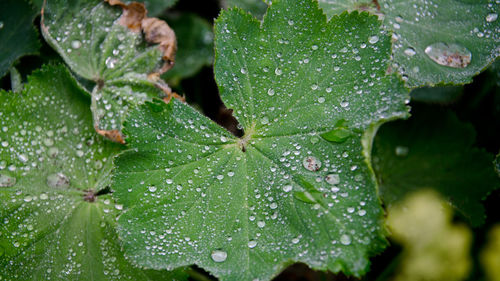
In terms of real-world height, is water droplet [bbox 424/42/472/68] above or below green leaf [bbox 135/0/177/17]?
above

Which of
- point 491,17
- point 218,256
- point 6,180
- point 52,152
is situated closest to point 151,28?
point 52,152

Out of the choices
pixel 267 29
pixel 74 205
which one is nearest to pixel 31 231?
pixel 74 205

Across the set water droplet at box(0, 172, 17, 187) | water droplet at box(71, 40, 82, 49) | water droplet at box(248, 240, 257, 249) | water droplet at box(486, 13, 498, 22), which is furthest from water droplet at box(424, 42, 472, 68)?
water droplet at box(0, 172, 17, 187)

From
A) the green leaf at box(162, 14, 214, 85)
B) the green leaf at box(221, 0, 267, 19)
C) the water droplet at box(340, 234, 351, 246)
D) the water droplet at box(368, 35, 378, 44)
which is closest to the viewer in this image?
the water droplet at box(340, 234, 351, 246)

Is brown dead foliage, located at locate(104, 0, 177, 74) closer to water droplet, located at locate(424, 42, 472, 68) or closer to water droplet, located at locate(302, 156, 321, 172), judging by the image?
water droplet, located at locate(302, 156, 321, 172)

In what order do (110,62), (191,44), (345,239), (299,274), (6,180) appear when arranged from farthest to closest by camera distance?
(191,44)
(299,274)
(110,62)
(6,180)
(345,239)

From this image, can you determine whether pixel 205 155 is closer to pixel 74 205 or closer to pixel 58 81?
pixel 74 205

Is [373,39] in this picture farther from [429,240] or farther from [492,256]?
[492,256]
